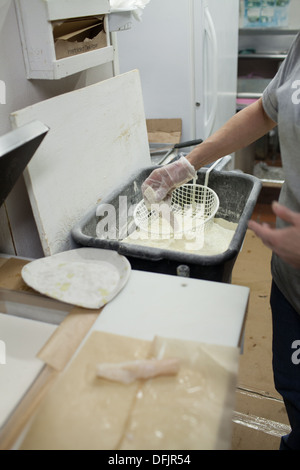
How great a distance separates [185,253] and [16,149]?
47 cm

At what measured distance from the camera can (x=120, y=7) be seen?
1413mm

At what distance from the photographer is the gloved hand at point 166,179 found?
134cm

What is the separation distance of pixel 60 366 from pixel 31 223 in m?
0.62

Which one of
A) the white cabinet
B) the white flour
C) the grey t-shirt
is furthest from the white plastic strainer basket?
the white cabinet

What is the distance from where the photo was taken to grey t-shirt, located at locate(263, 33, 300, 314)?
103 cm

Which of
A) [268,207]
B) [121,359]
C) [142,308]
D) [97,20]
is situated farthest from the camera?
[268,207]

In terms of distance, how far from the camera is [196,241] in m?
1.38

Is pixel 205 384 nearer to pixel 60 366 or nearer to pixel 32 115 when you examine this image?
pixel 60 366

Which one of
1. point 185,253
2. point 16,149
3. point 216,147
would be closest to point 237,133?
point 216,147

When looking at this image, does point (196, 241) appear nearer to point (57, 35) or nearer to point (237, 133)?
point (237, 133)

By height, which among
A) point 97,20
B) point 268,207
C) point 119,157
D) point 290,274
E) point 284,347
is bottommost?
point 268,207

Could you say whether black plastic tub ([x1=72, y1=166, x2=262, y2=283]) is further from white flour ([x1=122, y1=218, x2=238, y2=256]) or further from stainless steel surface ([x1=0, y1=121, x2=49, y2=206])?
stainless steel surface ([x1=0, y1=121, x2=49, y2=206])

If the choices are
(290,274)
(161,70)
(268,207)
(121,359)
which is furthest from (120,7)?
(268,207)

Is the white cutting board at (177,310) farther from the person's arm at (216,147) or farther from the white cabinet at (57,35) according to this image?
the white cabinet at (57,35)
